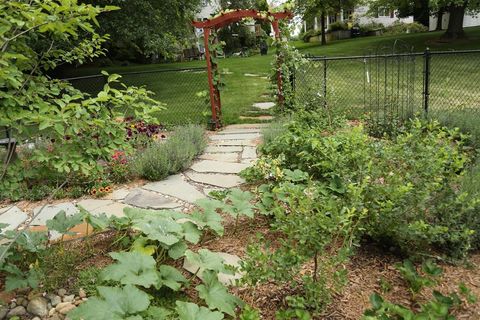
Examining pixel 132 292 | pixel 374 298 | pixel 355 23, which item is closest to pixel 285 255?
pixel 374 298

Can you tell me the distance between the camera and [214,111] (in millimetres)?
6340

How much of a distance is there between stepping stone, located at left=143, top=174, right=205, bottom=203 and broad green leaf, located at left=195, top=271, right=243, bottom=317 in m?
1.47

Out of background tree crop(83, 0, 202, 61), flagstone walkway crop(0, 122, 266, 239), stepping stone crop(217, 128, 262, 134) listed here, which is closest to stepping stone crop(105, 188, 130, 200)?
flagstone walkway crop(0, 122, 266, 239)

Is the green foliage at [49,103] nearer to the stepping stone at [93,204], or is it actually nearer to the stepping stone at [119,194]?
the stepping stone at [93,204]

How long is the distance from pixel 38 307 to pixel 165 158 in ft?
7.12

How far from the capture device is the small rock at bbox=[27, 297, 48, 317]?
199 centimetres

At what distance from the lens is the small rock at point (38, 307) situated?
1993 millimetres

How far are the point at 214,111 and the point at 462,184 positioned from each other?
433 centimetres

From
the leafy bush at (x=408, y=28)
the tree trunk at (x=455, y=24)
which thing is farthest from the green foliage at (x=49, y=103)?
the leafy bush at (x=408, y=28)

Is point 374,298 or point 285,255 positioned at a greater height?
point 285,255

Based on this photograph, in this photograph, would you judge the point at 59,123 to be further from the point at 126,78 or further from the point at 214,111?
the point at 126,78

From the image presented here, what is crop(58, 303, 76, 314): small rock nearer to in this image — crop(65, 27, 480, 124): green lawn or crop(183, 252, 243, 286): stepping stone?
crop(183, 252, 243, 286): stepping stone

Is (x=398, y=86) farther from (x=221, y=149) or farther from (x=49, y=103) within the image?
(x=49, y=103)

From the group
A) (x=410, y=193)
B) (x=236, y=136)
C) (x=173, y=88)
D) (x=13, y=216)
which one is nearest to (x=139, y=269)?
(x=410, y=193)
